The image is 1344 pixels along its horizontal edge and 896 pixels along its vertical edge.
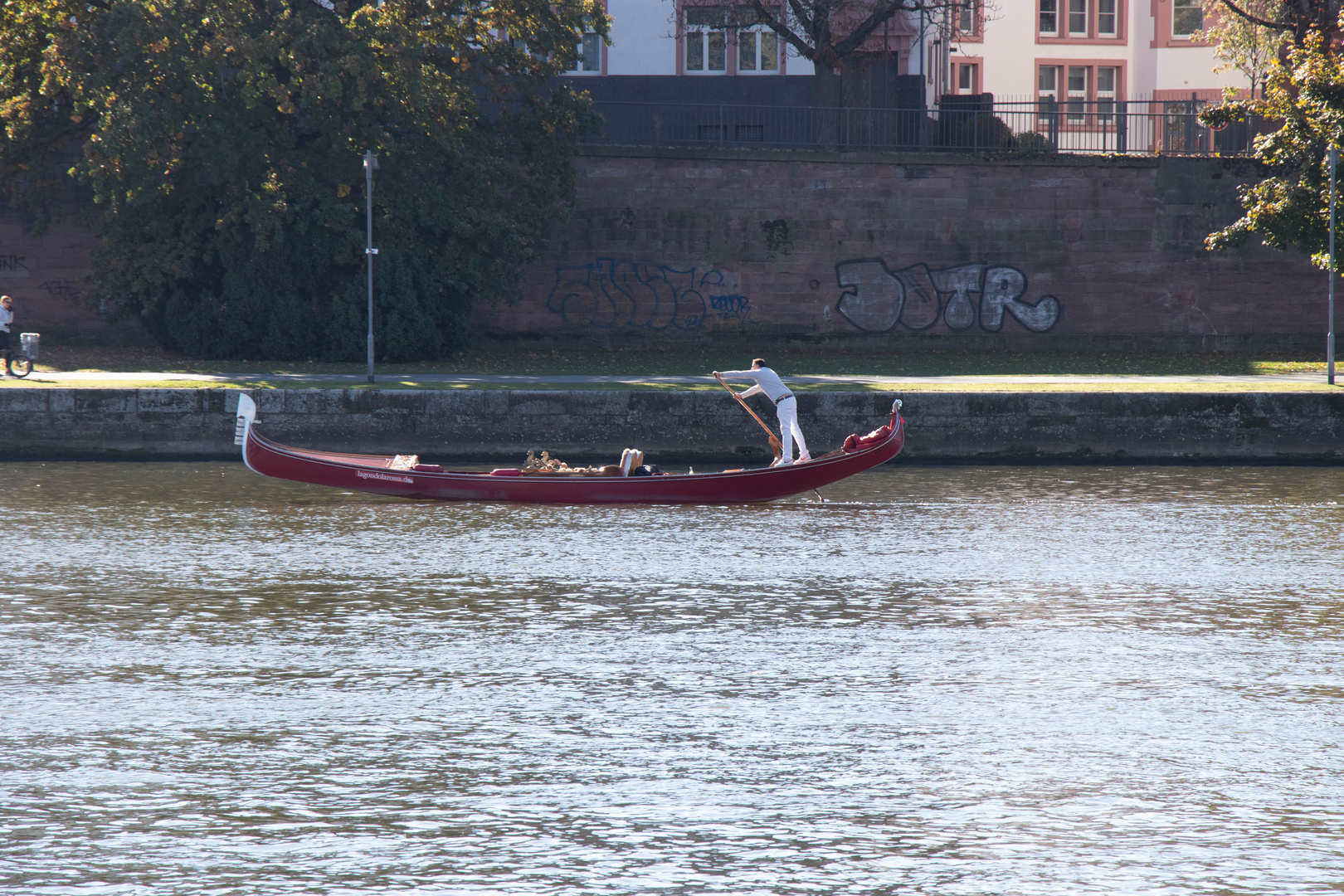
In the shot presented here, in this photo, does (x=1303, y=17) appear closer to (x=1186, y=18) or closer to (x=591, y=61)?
(x=591, y=61)

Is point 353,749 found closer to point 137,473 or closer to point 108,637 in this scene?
point 108,637

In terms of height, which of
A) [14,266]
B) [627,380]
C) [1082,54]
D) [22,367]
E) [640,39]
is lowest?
[627,380]

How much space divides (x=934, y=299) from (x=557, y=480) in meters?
18.9

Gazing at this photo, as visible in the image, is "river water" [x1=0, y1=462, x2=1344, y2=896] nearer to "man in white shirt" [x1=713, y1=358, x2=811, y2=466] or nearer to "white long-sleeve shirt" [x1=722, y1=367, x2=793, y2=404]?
"man in white shirt" [x1=713, y1=358, x2=811, y2=466]

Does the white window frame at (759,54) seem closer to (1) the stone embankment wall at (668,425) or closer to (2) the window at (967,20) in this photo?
(2) the window at (967,20)

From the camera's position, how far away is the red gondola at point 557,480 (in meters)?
17.3

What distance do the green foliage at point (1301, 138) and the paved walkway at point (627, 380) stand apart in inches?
107

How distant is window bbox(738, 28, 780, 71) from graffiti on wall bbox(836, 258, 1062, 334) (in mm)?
8651

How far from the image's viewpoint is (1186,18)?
58.8 metres

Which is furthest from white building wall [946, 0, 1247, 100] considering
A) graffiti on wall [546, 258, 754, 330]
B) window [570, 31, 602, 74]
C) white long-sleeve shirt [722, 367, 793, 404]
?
white long-sleeve shirt [722, 367, 793, 404]

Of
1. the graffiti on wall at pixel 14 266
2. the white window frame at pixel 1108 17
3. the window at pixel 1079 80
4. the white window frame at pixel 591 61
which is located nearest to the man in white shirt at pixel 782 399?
the graffiti on wall at pixel 14 266

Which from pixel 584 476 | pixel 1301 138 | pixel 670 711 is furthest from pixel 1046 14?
pixel 670 711

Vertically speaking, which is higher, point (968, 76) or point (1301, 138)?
point (968, 76)

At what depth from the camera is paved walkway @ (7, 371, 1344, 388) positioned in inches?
963
